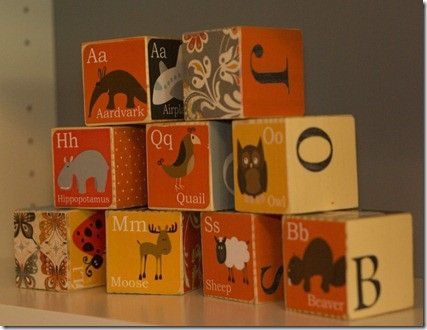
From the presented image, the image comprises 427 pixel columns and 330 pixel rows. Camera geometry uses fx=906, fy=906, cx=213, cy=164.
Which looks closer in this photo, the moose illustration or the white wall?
the moose illustration

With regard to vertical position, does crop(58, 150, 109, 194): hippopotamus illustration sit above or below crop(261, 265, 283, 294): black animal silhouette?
above

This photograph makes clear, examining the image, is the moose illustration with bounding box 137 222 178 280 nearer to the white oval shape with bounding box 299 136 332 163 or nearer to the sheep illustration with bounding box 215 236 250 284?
the sheep illustration with bounding box 215 236 250 284

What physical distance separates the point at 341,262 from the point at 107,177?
445 millimetres

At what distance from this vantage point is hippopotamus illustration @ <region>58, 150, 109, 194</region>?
1.47 meters

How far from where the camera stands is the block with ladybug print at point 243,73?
4.41 ft

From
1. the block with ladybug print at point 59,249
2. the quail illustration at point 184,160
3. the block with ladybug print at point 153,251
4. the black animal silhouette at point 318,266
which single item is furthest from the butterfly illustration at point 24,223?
the black animal silhouette at point 318,266

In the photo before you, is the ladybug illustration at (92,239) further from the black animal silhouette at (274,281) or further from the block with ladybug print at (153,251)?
the black animal silhouette at (274,281)

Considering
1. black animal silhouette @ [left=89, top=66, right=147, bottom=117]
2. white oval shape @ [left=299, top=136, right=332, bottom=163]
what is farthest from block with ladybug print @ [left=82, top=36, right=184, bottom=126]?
white oval shape @ [left=299, top=136, right=332, bottom=163]

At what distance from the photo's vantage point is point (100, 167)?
58.1 inches

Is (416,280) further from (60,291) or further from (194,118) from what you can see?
(60,291)

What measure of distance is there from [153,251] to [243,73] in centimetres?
32

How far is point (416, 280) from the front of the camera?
57.5 inches

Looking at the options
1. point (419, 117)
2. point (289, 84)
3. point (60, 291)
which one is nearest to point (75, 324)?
point (60, 291)

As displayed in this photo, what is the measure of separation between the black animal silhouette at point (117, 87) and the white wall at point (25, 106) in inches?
15.0
